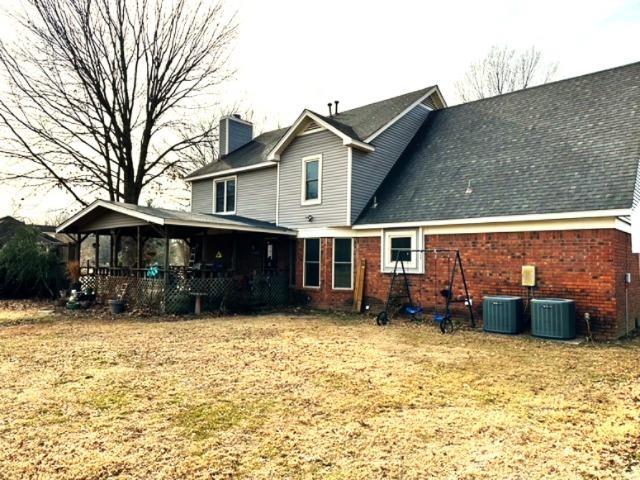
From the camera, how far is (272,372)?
6.29 m

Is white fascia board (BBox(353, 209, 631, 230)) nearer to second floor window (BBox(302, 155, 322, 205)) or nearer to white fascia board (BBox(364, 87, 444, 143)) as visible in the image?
second floor window (BBox(302, 155, 322, 205))

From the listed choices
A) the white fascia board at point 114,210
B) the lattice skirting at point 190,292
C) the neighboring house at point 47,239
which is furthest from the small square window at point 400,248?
the neighboring house at point 47,239

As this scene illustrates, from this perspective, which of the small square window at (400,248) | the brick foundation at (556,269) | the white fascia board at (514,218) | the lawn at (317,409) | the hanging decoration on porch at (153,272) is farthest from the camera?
the hanging decoration on porch at (153,272)

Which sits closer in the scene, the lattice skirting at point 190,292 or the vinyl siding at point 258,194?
the lattice skirting at point 190,292

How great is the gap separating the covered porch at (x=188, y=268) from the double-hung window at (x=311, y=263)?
700 mm

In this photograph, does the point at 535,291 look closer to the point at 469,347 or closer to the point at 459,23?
the point at 469,347

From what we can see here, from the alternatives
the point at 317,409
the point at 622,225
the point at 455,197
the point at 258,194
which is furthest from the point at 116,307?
the point at 622,225

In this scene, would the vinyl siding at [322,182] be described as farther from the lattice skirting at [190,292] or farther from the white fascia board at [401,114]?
the lattice skirting at [190,292]

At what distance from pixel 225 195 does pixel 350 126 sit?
610 centimetres

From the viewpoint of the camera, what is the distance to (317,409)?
4.71 m

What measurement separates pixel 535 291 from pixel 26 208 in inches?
877

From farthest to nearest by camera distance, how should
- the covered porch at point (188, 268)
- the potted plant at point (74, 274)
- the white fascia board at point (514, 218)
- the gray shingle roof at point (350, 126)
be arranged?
the potted plant at point (74, 274) < the gray shingle roof at point (350, 126) < the covered porch at point (188, 268) < the white fascia board at point (514, 218)

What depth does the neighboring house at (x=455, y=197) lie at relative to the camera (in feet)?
31.3

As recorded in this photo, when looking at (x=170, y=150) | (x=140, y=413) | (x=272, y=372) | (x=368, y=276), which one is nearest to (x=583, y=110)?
(x=368, y=276)
